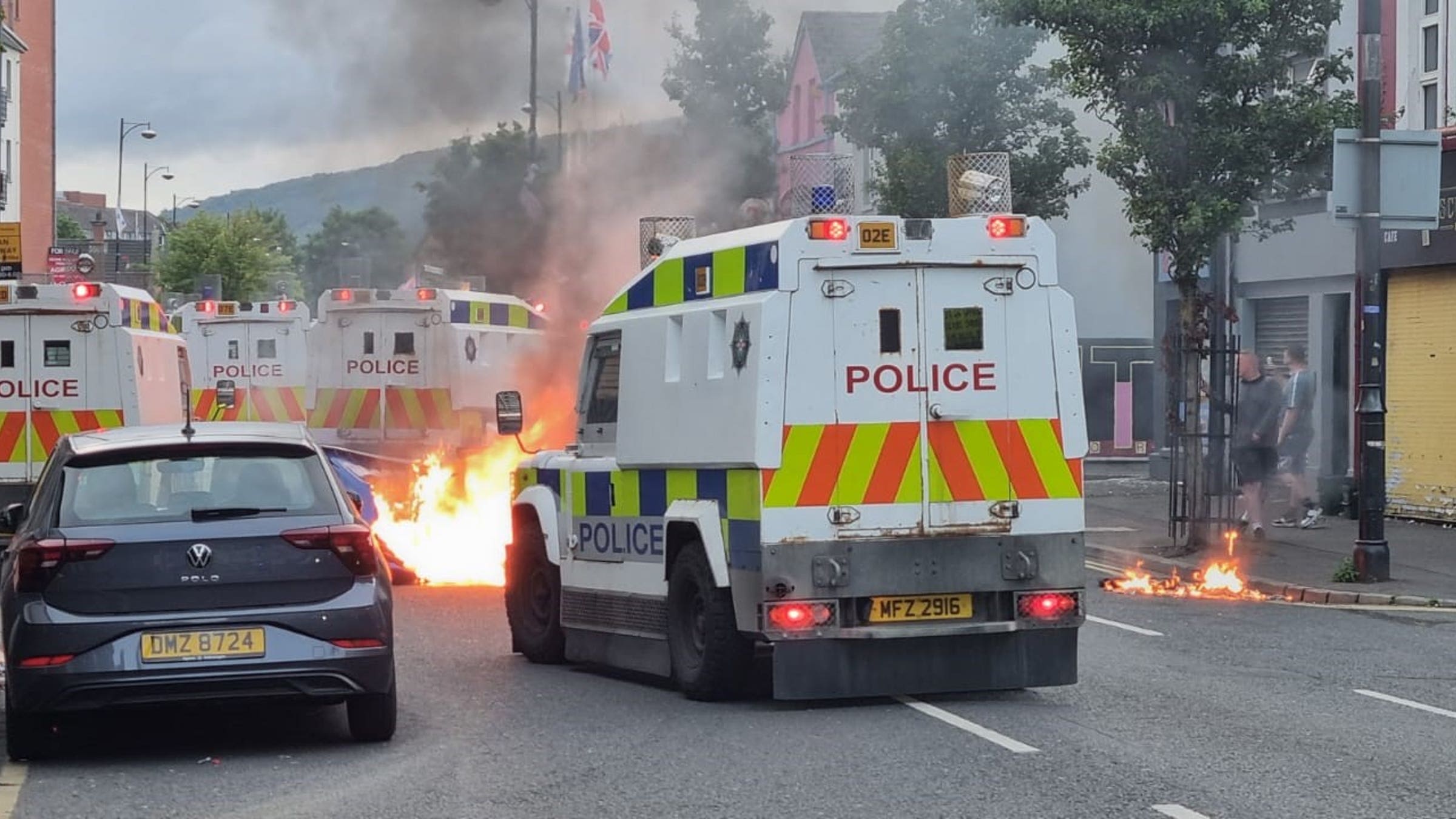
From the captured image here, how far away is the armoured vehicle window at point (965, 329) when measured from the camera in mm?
11180

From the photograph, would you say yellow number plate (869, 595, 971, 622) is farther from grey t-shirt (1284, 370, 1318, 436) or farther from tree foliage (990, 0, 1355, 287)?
grey t-shirt (1284, 370, 1318, 436)

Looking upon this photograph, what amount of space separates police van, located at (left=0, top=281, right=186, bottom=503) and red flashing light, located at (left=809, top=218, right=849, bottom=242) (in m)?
9.72

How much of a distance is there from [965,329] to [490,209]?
69.9 feet

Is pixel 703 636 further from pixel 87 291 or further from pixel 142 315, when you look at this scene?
pixel 142 315

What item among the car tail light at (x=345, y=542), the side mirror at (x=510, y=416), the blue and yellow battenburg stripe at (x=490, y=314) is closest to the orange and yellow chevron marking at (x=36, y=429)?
the blue and yellow battenburg stripe at (x=490, y=314)

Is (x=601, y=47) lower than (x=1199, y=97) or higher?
higher

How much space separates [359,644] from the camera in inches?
383

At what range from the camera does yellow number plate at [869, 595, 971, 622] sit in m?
11.0

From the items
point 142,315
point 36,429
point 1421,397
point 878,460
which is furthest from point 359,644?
point 1421,397

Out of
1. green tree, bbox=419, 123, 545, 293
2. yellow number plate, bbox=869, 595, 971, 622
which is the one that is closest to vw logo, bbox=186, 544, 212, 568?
yellow number plate, bbox=869, 595, 971, 622

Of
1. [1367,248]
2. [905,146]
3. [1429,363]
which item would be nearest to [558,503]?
[1367,248]

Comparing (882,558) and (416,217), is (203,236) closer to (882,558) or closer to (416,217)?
(416,217)

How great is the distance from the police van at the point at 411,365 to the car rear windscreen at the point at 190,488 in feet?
42.0

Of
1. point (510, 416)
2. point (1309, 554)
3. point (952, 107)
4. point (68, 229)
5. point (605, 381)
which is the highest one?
point (68, 229)
